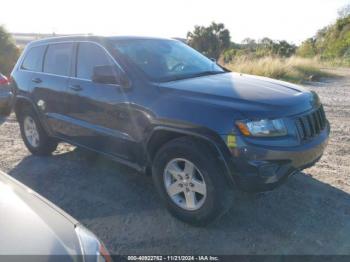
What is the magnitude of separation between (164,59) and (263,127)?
1647 millimetres

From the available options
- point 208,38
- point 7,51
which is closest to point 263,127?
point 7,51

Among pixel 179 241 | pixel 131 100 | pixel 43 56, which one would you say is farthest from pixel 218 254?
pixel 43 56

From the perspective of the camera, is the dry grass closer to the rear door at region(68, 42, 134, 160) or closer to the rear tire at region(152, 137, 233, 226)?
the rear door at region(68, 42, 134, 160)

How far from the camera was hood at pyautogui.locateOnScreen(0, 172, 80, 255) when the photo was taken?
174 cm

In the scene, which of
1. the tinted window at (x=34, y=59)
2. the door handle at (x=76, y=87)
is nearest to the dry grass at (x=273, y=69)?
the tinted window at (x=34, y=59)

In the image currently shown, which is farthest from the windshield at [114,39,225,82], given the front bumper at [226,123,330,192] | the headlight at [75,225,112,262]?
the headlight at [75,225,112,262]

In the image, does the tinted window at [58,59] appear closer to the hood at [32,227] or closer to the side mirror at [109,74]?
the side mirror at [109,74]

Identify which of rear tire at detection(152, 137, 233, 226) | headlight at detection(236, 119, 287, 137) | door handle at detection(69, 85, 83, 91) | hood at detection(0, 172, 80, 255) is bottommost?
rear tire at detection(152, 137, 233, 226)

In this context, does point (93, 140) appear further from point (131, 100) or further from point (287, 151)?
point (287, 151)

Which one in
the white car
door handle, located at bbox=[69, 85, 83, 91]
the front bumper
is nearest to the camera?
the white car

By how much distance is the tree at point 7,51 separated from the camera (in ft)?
50.5

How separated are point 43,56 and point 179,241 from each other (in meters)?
3.48

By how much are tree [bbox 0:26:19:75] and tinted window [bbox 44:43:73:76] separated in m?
11.6

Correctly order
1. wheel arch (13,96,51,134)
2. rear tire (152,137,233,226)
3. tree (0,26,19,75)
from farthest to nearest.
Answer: tree (0,26,19,75) < wheel arch (13,96,51,134) < rear tire (152,137,233,226)
